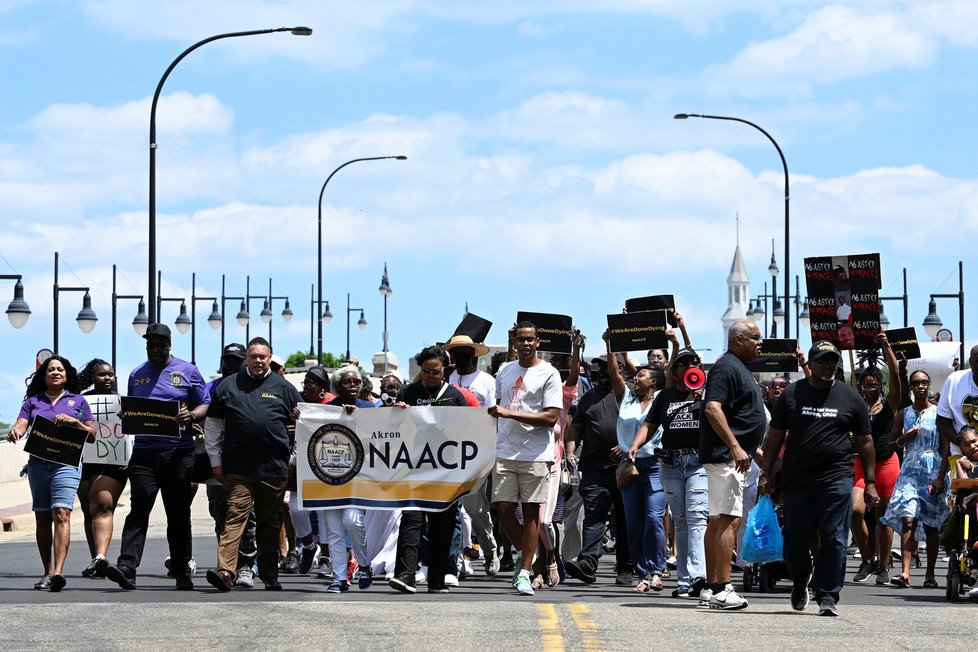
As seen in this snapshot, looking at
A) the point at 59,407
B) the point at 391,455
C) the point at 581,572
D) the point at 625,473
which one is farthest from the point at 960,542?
the point at 59,407

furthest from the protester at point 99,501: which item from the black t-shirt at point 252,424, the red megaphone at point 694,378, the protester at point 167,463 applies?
the red megaphone at point 694,378

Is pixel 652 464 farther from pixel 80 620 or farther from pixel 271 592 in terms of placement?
pixel 80 620

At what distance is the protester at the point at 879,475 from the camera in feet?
51.1

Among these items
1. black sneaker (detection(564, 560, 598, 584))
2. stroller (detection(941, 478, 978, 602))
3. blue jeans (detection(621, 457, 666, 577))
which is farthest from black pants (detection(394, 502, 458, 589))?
stroller (detection(941, 478, 978, 602))

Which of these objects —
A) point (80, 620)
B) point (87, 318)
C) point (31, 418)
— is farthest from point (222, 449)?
point (87, 318)

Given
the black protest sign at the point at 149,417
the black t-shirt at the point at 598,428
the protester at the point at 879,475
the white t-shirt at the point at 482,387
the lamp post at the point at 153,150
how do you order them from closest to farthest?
1. the black protest sign at the point at 149,417
2. the white t-shirt at the point at 482,387
3. the black t-shirt at the point at 598,428
4. the protester at the point at 879,475
5. the lamp post at the point at 153,150

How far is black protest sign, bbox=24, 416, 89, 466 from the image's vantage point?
44.8ft

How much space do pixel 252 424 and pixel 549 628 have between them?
155 inches

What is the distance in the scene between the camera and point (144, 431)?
1380cm

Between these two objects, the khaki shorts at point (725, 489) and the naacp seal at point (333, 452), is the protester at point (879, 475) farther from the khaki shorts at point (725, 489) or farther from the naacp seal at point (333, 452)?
the naacp seal at point (333, 452)

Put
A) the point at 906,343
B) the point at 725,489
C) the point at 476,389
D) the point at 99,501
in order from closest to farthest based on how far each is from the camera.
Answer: the point at 725,489 < the point at 99,501 < the point at 476,389 < the point at 906,343

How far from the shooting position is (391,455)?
1424 cm

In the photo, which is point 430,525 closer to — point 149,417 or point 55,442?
point 149,417

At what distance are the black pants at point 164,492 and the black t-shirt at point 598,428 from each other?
341 cm
